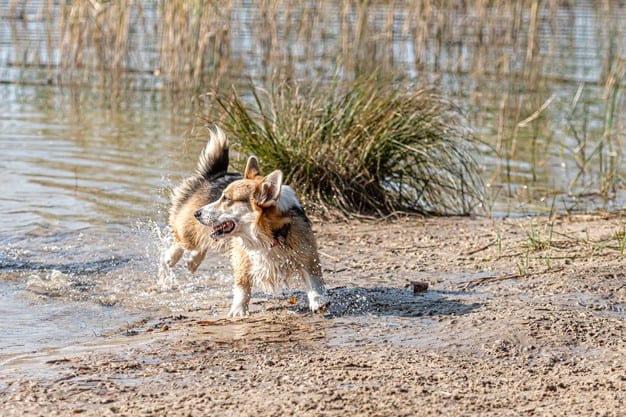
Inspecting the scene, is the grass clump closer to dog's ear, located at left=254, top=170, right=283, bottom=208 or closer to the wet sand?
the wet sand

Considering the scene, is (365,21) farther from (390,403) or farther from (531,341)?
(390,403)

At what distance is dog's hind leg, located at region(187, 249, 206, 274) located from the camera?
19.7 feet

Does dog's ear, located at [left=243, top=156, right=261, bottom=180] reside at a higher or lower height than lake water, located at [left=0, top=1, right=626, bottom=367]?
higher

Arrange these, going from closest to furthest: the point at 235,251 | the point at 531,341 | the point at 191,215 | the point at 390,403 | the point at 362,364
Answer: the point at 390,403, the point at 362,364, the point at 531,341, the point at 235,251, the point at 191,215

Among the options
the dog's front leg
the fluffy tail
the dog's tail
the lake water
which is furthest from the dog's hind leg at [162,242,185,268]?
the dog's front leg

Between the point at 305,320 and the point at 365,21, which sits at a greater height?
the point at 365,21

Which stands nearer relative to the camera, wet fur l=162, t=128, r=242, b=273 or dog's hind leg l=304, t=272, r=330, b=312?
dog's hind leg l=304, t=272, r=330, b=312

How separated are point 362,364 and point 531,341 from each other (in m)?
0.83

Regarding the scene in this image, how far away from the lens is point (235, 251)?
527 cm

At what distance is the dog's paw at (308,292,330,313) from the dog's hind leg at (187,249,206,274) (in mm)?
1170

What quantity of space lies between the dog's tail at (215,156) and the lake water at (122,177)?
2.27 feet

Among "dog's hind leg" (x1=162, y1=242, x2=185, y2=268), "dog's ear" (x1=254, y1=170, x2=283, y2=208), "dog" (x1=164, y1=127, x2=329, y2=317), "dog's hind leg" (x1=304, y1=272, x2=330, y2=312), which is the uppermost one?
"dog's ear" (x1=254, y1=170, x2=283, y2=208)

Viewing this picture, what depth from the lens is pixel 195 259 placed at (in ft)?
19.7

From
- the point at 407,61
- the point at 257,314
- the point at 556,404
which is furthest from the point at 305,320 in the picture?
the point at 407,61
